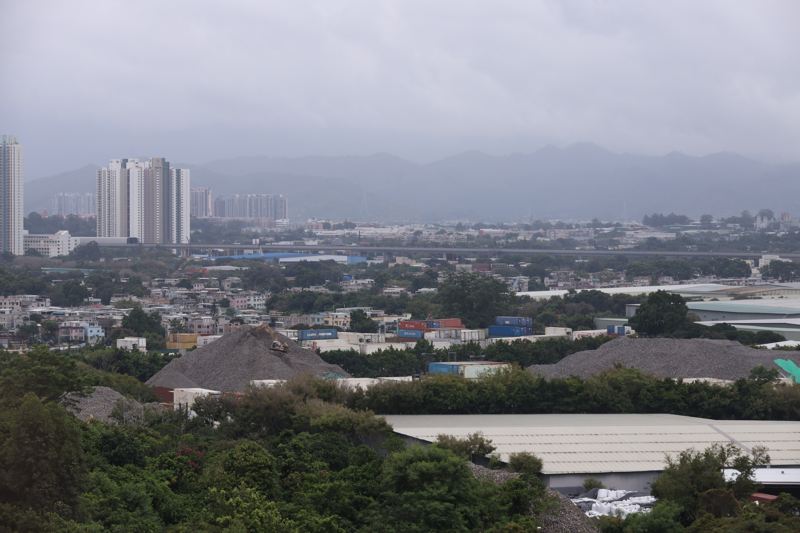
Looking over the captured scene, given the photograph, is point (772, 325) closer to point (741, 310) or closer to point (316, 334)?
point (741, 310)

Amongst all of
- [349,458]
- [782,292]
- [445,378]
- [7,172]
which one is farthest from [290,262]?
[349,458]

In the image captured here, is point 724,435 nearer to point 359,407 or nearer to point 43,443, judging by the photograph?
point 359,407

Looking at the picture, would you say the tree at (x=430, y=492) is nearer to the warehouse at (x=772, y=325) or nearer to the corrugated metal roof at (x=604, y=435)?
the corrugated metal roof at (x=604, y=435)

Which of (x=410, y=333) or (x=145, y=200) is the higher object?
(x=145, y=200)

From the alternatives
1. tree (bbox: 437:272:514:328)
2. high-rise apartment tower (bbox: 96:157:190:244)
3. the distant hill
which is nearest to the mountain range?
the distant hill

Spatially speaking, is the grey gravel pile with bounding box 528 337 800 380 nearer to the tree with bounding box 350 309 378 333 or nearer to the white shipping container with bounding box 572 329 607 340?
the white shipping container with bounding box 572 329 607 340

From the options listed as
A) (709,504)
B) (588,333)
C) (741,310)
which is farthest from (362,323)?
(709,504)
